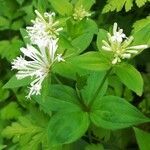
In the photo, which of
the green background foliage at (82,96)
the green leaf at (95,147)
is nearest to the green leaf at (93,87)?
the green background foliage at (82,96)

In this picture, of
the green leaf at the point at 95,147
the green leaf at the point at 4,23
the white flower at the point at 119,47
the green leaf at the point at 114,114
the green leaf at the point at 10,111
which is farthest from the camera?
the green leaf at the point at 4,23

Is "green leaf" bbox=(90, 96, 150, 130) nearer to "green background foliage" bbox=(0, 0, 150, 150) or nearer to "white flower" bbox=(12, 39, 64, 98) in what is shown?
"green background foliage" bbox=(0, 0, 150, 150)

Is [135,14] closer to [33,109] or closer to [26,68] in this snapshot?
[33,109]

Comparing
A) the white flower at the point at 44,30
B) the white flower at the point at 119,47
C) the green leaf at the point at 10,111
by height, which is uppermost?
the white flower at the point at 44,30

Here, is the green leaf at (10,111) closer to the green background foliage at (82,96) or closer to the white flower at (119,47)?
the green background foliage at (82,96)

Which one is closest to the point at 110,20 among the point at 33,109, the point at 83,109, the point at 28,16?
the point at 28,16

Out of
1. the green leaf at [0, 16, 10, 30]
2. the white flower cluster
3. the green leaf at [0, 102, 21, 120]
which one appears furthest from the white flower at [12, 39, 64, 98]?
the green leaf at [0, 16, 10, 30]

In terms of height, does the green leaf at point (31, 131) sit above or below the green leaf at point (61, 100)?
below

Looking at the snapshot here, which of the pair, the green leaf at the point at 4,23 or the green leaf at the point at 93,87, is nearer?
the green leaf at the point at 93,87
